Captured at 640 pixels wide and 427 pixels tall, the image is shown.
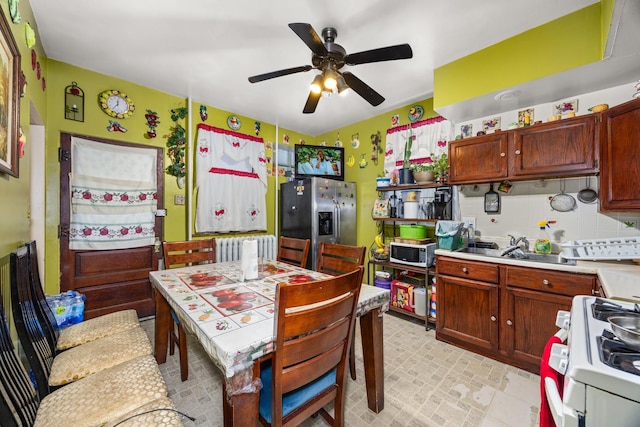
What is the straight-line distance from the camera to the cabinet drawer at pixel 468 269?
6.81ft

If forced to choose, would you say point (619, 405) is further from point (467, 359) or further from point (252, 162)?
point (252, 162)

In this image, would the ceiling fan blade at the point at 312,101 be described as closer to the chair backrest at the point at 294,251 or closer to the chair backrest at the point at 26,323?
the chair backrest at the point at 294,251

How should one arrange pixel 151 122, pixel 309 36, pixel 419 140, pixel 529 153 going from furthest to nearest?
pixel 419 140, pixel 151 122, pixel 529 153, pixel 309 36

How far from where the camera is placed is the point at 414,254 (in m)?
2.73

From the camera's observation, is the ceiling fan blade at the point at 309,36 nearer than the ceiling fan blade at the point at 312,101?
Yes

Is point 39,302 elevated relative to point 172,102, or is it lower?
lower

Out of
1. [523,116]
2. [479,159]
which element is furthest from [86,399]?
[523,116]

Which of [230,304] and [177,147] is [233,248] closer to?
[177,147]

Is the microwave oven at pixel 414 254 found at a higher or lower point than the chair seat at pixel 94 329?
higher

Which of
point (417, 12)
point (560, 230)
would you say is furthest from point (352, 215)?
point (417, 12)

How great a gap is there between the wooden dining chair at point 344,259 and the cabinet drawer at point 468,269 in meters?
0.96

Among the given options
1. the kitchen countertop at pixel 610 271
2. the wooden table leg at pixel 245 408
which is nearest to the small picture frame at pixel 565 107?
the kitchen countertop at pixel 610 271

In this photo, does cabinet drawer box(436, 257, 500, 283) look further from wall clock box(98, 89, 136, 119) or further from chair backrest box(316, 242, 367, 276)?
wall clock box(98, 89, 136, 119)

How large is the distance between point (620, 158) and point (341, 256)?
1.98m
